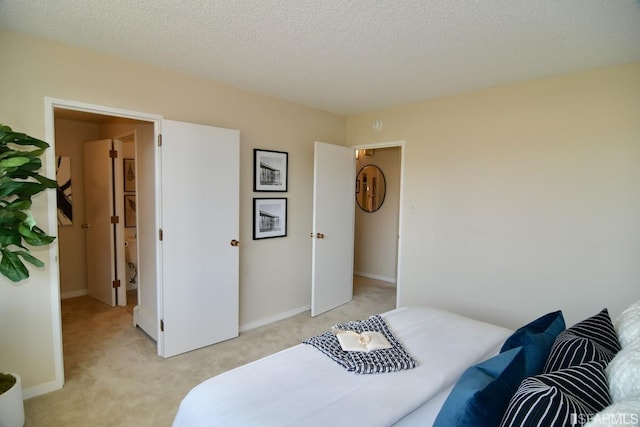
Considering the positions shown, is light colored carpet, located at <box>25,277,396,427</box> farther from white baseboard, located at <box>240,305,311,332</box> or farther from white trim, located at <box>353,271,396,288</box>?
white trim, located at <box>353,271,396,288</box>

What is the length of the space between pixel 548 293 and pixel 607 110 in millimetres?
1573

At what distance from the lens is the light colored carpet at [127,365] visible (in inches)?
84.9

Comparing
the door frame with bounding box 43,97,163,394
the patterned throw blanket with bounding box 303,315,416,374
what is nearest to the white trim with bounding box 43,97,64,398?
the door frame with bounding box 43,97,163,394

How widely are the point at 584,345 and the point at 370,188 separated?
4.75 m

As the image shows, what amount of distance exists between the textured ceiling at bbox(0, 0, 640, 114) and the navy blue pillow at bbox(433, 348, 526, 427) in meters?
1.76

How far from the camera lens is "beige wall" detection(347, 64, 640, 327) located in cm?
260

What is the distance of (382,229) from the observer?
5.73 meters

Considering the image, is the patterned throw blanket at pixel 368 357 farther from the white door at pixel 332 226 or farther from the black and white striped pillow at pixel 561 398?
the white door at pixel 332 226

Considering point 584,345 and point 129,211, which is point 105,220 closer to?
point 129,211

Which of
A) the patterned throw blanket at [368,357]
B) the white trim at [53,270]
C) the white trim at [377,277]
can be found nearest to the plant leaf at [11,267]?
the white trim at [53,270]

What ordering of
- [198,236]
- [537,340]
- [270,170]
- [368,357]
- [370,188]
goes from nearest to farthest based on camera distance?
[537,340]
[368,357]
[198,236]
[270,170]
[370,188]

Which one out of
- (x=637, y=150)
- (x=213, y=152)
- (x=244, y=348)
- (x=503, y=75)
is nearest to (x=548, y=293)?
(x=637, y=150)

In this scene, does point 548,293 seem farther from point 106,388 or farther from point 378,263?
point 106,388

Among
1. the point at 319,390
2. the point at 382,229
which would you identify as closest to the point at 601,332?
the point at 319,390
